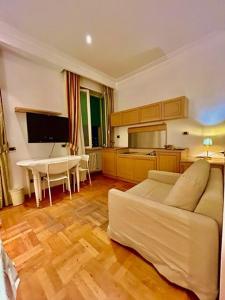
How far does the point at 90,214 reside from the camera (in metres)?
2.31

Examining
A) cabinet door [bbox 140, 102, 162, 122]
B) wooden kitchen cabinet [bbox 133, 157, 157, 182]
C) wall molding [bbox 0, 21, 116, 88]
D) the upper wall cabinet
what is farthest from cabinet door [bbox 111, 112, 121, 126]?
wooden kitchen cabinet [bbox 133, 157, 157, 182]

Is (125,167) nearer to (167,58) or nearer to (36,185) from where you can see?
(36,185)

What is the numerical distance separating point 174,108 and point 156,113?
440 mm

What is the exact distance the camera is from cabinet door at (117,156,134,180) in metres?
3.76

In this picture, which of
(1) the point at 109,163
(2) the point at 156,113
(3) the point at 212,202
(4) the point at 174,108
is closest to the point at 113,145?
(1) the point at 109,163

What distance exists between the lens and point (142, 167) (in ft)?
11.6

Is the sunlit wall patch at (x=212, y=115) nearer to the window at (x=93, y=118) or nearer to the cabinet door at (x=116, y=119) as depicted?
the cabinet door at (x=116, y=119)

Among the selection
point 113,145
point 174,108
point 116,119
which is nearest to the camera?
point 174,108

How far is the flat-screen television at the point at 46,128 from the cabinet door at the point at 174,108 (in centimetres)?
243

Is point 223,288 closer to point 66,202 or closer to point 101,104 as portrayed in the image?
point 66,202

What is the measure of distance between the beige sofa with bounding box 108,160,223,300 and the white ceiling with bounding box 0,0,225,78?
2.50m

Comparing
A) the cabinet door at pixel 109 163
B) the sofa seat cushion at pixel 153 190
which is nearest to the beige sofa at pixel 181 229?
the sofa seat cushion at pixel 153 190

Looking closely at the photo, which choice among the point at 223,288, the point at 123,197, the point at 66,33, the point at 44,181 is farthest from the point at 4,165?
the point at 223,288

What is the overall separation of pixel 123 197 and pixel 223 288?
887 millimetres
